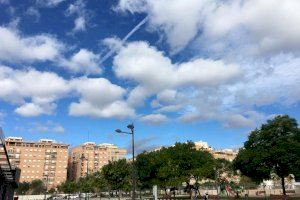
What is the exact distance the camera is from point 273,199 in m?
44.0

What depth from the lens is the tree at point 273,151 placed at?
173ft

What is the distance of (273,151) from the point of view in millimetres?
53438

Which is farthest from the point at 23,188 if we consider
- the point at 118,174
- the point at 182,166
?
the point at 182,166

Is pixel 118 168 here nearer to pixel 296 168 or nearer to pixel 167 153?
pixel 167 153

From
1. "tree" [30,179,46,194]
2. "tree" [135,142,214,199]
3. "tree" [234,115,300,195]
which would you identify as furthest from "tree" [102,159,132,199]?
"tree" [30,179,46,194]

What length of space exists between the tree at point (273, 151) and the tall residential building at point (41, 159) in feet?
430

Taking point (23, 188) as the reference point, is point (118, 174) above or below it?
above

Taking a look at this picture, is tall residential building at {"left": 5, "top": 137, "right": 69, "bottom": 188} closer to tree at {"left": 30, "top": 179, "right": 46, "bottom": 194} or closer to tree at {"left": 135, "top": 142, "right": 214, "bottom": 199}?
tree at {"left": 30, "top": 179, "right": 46, "bottom": 194}

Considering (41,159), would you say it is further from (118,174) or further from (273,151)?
(273,151)

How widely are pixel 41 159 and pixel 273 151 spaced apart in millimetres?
145004

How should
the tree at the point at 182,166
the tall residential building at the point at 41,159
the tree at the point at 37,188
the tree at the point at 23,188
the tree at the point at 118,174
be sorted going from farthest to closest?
the tall residential building at the point at 41,159 → the tree at the point at 37,188 → the tree at the point at 23,188 → the tree at the point at 118,174 → the tree at the point at 182,166

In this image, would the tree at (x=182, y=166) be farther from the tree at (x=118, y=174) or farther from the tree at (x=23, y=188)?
the tree at (x=23, y=188)

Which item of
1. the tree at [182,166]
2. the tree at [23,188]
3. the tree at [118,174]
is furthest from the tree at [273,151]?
the tree at [23,188]

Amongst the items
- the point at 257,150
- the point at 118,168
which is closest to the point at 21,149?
the point at 118,168
